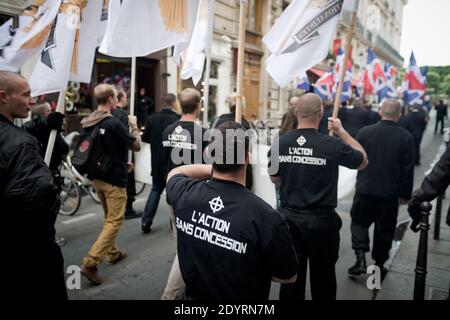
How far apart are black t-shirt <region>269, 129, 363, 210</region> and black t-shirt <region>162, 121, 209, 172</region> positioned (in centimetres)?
124

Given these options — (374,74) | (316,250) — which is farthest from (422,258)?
(374,74)

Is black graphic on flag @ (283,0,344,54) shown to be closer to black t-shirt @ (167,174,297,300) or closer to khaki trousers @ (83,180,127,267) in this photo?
black t-shirt @ (167,174,297,300)

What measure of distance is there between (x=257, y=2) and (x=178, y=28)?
1631 centimetres

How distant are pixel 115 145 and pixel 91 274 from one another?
140cm

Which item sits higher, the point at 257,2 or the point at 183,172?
the point at 257,2

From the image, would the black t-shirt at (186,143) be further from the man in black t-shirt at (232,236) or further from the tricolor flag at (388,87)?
the tricolor flag at (388,87)

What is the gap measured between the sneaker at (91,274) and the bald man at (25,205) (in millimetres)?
1474

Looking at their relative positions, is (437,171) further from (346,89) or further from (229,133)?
(346,89)

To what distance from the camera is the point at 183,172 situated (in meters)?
2.27

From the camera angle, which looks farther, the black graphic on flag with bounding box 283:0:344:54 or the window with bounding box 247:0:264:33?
the window with bounding box 247:0:264:33

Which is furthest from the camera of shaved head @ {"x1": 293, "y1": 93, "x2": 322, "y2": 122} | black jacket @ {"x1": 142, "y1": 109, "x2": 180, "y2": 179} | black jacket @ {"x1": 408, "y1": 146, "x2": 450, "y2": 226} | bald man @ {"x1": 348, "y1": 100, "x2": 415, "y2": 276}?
black jacket @ {"x1": 142, "y1": 109, "x2": 180, "y2": 179}

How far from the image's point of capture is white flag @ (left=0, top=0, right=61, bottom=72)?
2766 mm

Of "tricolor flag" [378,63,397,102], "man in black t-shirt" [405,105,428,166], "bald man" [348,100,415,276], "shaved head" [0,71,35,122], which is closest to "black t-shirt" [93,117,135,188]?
"shaved head" [0,71,35,122]
